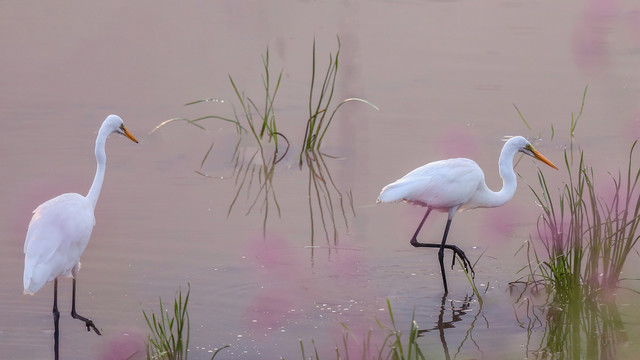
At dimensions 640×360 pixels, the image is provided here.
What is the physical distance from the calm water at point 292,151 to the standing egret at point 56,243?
31 centimetres

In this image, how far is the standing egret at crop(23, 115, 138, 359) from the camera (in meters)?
5.21

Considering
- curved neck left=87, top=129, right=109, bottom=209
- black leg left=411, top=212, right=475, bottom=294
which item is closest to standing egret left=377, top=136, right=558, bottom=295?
black leg left=411, top=212, right=475, bottom=294

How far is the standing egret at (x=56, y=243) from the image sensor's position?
5215mm

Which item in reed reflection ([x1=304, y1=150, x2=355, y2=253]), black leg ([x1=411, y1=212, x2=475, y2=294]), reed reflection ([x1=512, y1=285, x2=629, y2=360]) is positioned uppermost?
reed reflection ([x1=304, y1=150, x2=355, y2=253])

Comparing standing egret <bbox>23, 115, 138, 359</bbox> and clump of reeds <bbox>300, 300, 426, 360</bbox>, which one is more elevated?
standing egret <bbox>23, 115, 138, 359</bbox>

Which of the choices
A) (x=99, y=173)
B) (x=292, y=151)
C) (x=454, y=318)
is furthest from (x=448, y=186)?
(x=292, y=151)

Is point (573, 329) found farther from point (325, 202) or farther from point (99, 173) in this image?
point (325, 202)

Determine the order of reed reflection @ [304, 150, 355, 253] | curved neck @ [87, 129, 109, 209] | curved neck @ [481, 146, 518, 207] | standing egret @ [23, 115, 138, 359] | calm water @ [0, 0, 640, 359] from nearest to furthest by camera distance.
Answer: standing egret @ [23, 115, 138, 359] < calm water @ [0, 0, 640, 359] < curved neck @ [87, 129, 109, 209] < curved neck @ [481, 146, 518, 207] < reed reflection @ [304, 150, 355, 253]

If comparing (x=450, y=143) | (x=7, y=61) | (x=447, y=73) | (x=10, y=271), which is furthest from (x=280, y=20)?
(x=10, y=271)

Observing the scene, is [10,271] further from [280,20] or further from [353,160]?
[280,20]

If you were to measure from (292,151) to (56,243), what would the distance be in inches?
154

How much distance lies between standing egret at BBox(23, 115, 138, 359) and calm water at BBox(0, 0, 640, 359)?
31 cm

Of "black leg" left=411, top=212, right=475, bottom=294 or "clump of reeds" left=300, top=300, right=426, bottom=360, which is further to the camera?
"black leg" left=411, top=212, right=475, bottom=294

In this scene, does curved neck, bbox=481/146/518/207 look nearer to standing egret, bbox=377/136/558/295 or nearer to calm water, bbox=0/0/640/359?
standing egret, bbox=377/136/558/295
